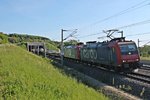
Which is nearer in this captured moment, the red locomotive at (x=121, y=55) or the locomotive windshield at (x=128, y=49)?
the red locomotive at (x=121, y=55)

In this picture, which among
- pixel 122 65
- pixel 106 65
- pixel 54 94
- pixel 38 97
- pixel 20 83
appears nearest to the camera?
pixel 38 97

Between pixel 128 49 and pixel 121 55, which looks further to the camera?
pixel 128 49

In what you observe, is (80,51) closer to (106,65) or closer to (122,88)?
(106,65)

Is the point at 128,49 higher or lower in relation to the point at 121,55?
higher

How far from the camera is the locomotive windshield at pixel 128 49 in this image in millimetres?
29059

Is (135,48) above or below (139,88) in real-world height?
above

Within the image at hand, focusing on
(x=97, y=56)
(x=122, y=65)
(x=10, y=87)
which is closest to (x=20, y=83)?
(x=10, y=87)

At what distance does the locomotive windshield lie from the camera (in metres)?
29.1

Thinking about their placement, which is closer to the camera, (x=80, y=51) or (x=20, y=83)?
(x=20, y=83)

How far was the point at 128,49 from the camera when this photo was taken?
1156 inches

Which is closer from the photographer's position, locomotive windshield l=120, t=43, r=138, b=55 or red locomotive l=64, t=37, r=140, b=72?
red locomotive l=64, t=37, r=140, b=72

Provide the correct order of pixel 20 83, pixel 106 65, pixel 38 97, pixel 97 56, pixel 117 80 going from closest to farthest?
pixel 38 97, pixel 20 83, pixel 117 80, pixel 106 65, pixel 97 56

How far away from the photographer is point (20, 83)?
14.3 metres

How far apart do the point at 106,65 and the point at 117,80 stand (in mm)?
7017
